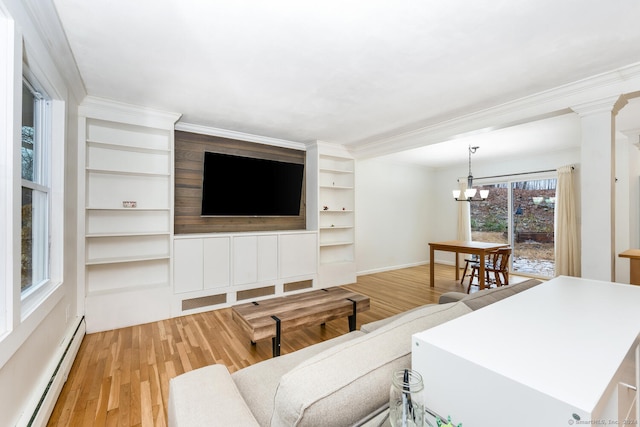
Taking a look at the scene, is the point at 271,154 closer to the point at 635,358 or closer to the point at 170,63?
the point at 170,63

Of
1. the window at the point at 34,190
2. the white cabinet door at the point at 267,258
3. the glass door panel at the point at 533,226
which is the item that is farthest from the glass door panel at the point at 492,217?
the window at the point at 34,190

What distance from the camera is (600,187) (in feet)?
8.15

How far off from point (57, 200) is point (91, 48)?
117 cm

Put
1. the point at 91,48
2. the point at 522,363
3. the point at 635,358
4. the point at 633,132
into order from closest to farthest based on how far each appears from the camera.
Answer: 1. the point at 522,363
2. the point at 635,358
3. the point at 91,48
4. the point at 633,132

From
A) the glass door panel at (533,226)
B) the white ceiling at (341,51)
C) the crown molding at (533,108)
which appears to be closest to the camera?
the white ceiling at (341,51)

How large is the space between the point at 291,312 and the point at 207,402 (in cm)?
142

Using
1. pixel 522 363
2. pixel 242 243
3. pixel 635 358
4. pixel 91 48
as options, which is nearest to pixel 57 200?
pixel 91 48

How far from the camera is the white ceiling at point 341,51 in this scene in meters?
1.68

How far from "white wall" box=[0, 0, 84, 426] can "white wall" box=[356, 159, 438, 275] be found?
440 centimetres

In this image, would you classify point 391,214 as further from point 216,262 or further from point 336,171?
point 216,262

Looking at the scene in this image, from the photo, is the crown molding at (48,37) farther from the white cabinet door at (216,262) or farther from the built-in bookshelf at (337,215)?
the built-in bookshelf at (337,215)

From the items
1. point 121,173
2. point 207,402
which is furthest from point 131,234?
point 207,402

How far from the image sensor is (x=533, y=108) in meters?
2.84

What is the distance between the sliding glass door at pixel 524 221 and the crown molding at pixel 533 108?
3255mm
